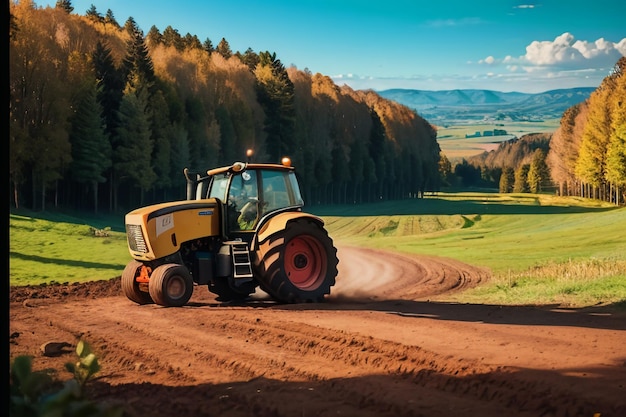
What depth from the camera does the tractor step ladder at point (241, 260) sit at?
39.7ft

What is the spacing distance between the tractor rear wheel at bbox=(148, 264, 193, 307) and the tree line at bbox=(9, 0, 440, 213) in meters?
5.62

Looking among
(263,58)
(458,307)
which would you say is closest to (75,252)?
(458,307)

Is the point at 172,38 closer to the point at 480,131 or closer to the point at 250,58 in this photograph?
the point at 250,58

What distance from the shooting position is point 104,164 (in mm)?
24266

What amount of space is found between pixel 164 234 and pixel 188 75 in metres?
Result: 23.1

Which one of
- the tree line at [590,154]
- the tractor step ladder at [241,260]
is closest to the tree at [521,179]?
the tree line at [590,154]

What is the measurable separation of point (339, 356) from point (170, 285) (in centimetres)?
474

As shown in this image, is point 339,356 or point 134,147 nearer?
point 339,356

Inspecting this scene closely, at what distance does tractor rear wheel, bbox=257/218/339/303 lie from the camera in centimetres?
1208

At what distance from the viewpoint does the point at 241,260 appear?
39.9ft

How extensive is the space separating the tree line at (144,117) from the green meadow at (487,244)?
1959mm

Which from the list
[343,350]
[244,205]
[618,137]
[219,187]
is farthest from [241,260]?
[618,137]

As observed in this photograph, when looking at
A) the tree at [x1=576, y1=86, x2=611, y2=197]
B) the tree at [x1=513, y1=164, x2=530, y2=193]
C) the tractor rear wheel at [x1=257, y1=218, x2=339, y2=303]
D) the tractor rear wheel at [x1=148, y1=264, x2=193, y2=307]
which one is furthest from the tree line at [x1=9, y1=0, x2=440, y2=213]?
the tree at [x1=576, y1=86, x2=611, y2=197]

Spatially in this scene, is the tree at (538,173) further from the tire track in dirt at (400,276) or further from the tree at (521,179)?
the tire track in dirt at (400,276)
